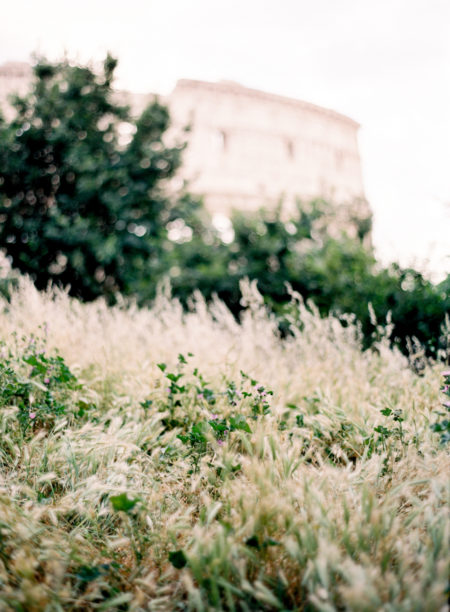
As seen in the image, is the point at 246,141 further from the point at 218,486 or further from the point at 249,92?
the point at 218,486

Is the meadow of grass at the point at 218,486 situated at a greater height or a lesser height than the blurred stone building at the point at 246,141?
lesser

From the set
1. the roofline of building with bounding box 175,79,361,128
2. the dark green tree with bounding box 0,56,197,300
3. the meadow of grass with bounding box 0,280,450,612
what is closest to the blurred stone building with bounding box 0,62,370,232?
the roofline of building with bounding box 175,79,361,128

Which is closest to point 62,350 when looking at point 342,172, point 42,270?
point 42,270

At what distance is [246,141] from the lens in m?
18.0

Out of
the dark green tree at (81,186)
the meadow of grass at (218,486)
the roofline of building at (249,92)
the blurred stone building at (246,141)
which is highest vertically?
the roofline of building at (249,92)

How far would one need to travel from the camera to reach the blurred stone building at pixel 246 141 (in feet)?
56.6

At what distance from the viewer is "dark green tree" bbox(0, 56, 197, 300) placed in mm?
7480

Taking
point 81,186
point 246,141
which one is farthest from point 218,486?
point 246,141

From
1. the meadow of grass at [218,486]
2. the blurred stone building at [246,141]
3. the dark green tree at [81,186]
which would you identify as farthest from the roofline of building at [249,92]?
the meadow of grass at [218,486]

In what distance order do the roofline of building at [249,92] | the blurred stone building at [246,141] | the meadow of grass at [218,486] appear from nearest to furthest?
1. the meadow of grass at [218,486]
2. the blurred stone building at [246,141]
3. the roofline of building at [249,92]

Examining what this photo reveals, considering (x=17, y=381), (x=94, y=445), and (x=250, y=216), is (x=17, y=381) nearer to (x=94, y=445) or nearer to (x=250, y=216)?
(x=94, y=445)

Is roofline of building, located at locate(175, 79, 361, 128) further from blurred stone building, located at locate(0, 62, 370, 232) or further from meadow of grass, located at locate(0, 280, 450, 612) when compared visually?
meadow of grass, located at locate(0, 280, 450, 612)

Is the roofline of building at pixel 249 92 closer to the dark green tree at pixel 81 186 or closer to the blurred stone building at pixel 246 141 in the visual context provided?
the blurred stone building at pixel 246 141

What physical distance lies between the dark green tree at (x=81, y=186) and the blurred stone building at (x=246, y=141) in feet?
28.4
